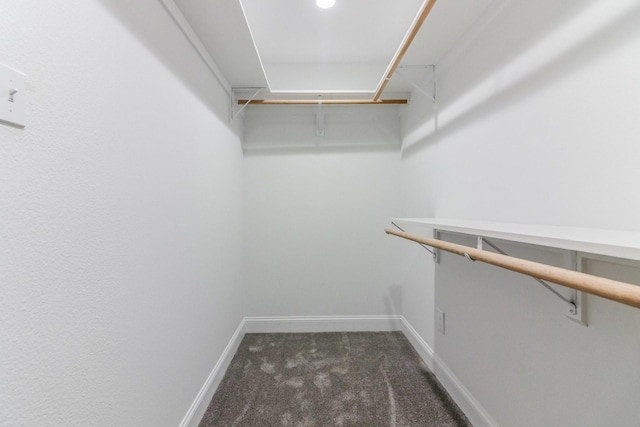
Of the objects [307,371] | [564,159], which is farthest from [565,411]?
[307,371]

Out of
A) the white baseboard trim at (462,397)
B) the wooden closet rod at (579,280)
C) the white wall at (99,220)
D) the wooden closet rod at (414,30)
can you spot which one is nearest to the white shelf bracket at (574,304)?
the wooden closet rod at (579,280)

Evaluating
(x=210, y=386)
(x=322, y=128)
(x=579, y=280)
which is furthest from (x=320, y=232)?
(x=579, y=280)

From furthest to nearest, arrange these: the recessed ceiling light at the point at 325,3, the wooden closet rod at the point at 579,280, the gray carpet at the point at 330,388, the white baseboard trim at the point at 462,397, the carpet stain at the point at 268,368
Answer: the carpet stain at the point at 268,368, the recessed ceiling light at the point at 325,3, the gray carpet at the point at 330,388, the white baseboard trim at the point at 462,397, the wooden closet rod at the point at 579,280

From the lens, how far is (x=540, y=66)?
964mm

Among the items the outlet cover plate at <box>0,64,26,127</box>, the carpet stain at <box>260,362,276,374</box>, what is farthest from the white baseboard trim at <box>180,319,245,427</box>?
the outlet cover plate at <box>0,64,26,127</box>

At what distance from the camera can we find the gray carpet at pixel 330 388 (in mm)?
1413

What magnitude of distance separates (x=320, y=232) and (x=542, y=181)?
1734 mm

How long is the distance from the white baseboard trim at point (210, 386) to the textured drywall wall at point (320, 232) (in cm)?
46

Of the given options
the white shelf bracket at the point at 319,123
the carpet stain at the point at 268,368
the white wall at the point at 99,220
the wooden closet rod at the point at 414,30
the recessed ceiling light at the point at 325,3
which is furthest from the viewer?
the white shelf bracket at the point at 319,123

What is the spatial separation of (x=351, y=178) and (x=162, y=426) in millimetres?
2072

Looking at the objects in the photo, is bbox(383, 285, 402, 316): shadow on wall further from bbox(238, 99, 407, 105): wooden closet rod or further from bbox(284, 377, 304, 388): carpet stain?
bbox(238, 99, 407, 105): wooden closet rod

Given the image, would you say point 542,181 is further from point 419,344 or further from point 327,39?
point 327,39

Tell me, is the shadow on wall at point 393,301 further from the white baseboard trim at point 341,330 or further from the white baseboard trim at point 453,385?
the white baseboard trim at point 453,385

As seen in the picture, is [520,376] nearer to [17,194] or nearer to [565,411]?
[565,411]
